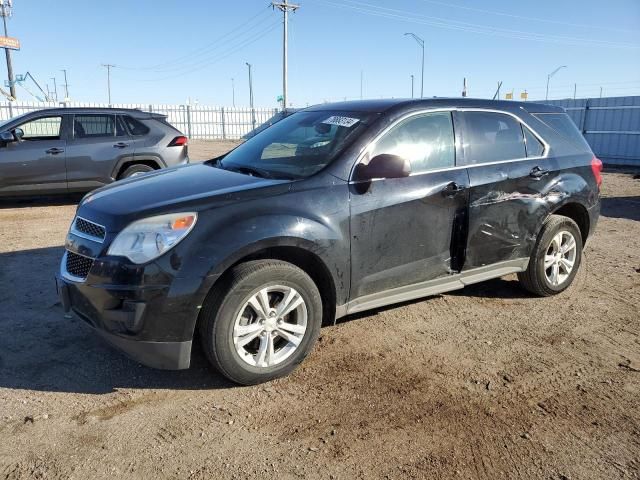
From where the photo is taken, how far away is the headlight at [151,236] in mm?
3025

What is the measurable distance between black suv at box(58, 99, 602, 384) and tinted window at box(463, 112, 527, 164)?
0.05 ft

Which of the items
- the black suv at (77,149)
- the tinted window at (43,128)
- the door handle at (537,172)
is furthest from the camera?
the tinted window at (43,128)

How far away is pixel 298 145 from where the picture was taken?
425 cm

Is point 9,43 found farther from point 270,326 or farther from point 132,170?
point 270,326

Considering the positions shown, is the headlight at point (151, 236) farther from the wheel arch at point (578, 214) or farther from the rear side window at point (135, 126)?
the rear side window at point (135, 126)

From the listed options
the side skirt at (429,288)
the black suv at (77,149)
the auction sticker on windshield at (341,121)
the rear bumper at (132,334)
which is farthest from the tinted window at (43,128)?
the side skirt at (429,288)

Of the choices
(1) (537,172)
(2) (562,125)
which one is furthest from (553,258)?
(2) (562,125)

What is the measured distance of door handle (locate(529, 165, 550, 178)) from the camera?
15.3ft

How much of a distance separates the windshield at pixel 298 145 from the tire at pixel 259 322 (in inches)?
31.3

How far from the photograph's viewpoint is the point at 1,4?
46531mm

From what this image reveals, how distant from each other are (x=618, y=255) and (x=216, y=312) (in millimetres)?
5613

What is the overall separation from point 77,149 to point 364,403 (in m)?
7.72

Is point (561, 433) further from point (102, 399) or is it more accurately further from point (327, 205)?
point (102, 399)

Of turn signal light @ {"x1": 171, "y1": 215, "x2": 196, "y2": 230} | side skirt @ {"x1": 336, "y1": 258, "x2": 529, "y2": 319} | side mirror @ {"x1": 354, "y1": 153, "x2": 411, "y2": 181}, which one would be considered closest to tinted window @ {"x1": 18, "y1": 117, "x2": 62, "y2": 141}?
turn signal light @ {"x1": 171, "y1": 215, "x2": 196, "y2": 230}
